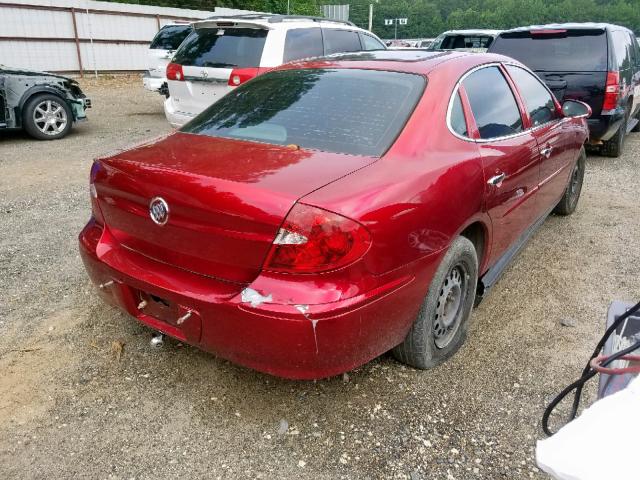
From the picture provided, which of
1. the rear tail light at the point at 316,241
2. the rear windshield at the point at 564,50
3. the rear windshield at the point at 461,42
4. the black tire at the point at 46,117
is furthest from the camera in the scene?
the rear windshield at the point at 461,42

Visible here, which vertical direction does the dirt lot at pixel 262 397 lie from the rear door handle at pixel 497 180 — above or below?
below

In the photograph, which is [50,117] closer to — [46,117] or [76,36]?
[46,117]

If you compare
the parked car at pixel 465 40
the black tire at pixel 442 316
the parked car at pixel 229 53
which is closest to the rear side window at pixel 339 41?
the parked car at pixel 229 53

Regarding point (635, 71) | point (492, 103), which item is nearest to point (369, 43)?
point (635, 71)

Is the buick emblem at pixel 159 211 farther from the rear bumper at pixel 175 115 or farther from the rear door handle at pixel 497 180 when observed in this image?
the rear bumper at pixel 175 115

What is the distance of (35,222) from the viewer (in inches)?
194

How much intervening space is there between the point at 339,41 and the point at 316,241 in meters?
6.46

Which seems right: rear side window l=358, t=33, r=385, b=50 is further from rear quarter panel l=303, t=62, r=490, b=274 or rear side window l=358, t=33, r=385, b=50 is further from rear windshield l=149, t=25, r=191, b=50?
rear quarter panel l=303, t=62, r=490, b=274

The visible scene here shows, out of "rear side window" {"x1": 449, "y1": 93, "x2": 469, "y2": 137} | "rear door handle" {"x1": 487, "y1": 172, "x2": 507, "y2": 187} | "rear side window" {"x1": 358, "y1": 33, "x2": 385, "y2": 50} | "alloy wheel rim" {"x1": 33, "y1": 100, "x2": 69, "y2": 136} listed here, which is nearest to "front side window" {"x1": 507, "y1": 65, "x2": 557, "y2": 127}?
"rear door handle" {"x1": 487, "y1": 172, "x2": 507, "y2": 187}

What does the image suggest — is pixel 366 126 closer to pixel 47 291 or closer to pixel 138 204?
Answer: pixel 138 204

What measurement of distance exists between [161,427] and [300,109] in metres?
1.73

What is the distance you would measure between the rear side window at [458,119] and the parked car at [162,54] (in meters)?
8.71

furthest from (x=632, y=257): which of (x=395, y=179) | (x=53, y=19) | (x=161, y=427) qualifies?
(x=53, y=19)

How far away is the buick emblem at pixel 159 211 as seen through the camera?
231 cm
